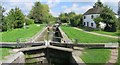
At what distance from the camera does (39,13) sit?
261ft

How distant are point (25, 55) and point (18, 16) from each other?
95.2 feet

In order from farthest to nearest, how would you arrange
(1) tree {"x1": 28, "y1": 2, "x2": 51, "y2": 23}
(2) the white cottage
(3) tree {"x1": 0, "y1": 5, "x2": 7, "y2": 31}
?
A: (1) tree {"x1": 28, "y1": 2, "x2": 51, "y2": 23}
(2) the white cottage
(3) tree {"x1": 0, "y1": 5, "x2": 7, "y2": 31}

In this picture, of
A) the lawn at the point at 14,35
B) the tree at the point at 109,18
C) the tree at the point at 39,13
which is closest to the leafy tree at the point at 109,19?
the tree at the point at 109,18

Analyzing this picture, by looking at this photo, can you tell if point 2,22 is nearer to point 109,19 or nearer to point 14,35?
point 14,35

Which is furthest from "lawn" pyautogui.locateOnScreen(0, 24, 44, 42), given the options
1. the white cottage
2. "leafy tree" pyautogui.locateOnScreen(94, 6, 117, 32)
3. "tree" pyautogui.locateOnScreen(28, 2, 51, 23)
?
"tree" pyautogui.locateOnScreen(28, 2, 51, 23)

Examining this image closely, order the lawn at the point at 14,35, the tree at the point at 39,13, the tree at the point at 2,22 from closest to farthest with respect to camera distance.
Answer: the lawn at the point at 14,35 → the tree at the point at 2,22 → the tree at the point at 39,13

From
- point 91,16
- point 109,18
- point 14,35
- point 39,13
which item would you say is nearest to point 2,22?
point 14,35

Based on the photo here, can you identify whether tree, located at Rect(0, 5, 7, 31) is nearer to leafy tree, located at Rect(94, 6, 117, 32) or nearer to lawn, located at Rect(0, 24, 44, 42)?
lawn, located at Rect(0, 24, 44, 42)

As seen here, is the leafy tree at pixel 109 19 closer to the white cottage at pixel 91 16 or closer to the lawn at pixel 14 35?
the white cottage at pixel 91 16

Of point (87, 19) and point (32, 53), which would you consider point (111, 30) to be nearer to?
point (87, 19)

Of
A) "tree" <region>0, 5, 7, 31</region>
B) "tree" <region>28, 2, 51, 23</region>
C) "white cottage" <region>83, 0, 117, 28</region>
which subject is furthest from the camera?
"tree" <region>28, 2, 51, 23</region>

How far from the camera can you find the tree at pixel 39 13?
3142 inches

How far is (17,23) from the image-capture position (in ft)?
150

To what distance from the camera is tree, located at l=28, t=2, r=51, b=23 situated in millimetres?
79812
